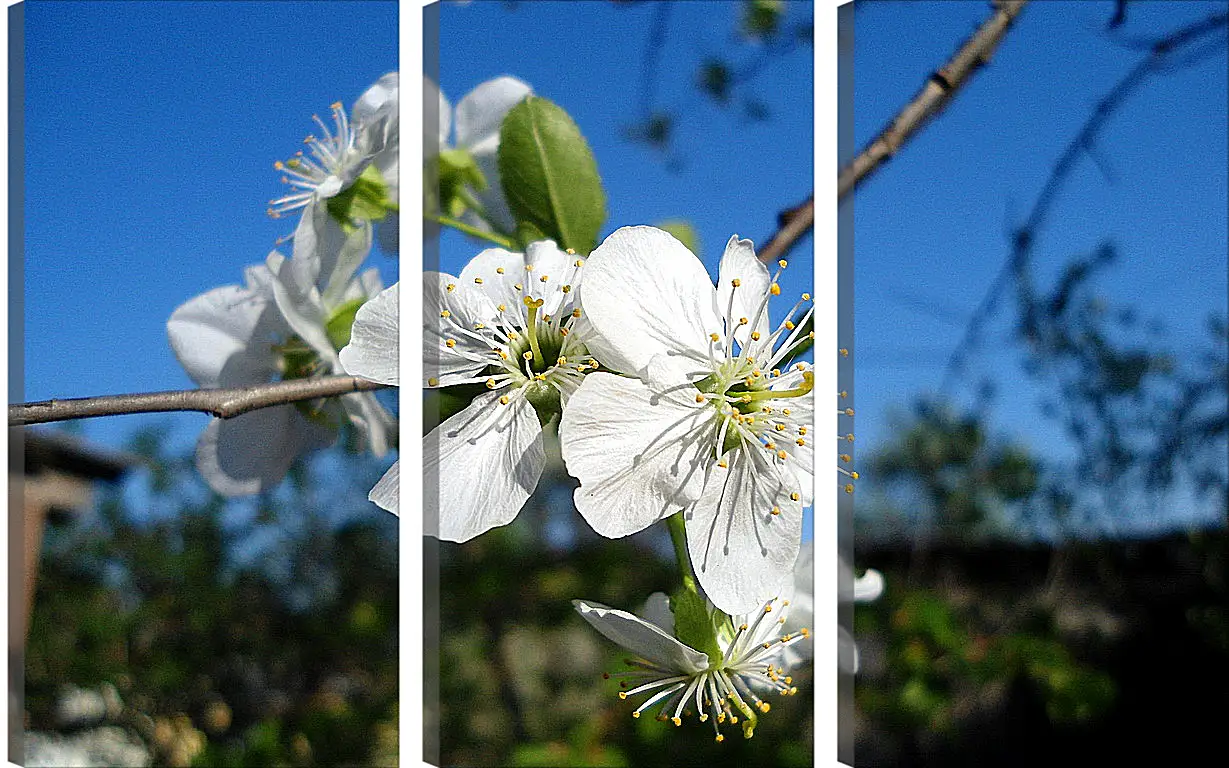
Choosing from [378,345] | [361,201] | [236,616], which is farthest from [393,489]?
[236,616]

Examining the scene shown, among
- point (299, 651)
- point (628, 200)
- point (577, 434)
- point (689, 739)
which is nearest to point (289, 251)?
point (628, 200)

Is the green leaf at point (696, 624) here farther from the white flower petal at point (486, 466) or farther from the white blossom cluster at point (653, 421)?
the white flower petal at point (486, 466)

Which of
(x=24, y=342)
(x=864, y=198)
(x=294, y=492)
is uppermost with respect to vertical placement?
(x=864, y=198)

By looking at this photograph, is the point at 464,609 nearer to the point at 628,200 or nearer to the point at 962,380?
the point at 628,200

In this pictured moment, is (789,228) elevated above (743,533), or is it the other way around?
(789,228)

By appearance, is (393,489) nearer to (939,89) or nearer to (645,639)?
(645,639)

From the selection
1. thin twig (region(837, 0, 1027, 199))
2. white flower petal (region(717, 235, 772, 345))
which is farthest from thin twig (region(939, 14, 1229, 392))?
white flower petal (region(717, 235, 772, 345))

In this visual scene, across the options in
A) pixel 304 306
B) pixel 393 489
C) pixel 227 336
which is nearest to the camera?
pixel 393 489
